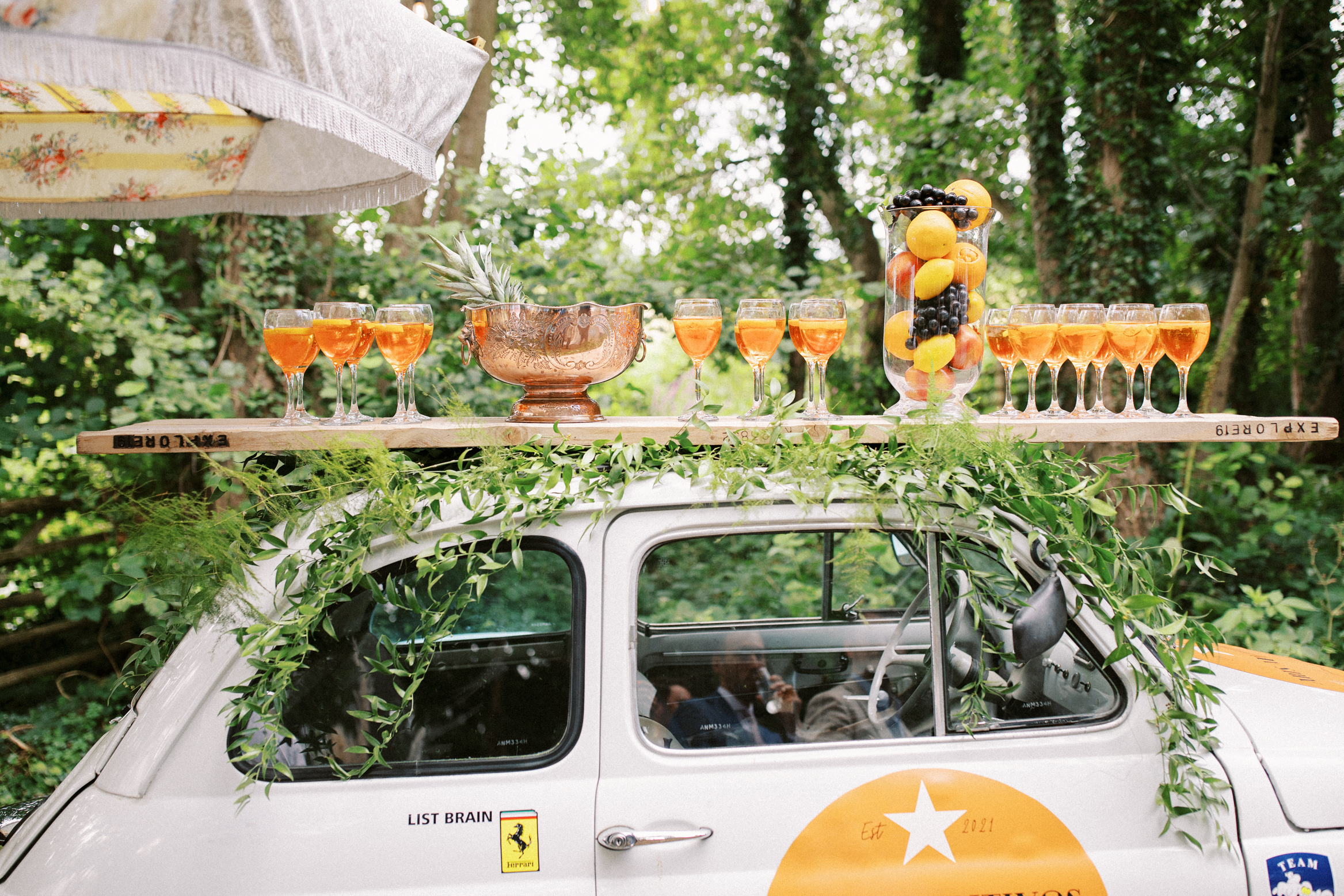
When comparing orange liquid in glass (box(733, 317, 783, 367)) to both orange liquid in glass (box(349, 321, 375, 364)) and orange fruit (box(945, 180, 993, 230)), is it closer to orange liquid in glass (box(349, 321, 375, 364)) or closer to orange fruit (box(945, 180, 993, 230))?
orange fruit (box(945, 180, 993, 230))

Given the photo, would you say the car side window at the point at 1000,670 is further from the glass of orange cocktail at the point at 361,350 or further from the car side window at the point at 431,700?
the glass of orange cocktail at the point at 361,350

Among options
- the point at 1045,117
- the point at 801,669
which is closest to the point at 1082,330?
the point at 801,669

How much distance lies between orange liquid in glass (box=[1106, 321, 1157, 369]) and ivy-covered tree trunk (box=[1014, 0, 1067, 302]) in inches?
175

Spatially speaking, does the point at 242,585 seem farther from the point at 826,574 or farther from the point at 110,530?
the point at 110,530

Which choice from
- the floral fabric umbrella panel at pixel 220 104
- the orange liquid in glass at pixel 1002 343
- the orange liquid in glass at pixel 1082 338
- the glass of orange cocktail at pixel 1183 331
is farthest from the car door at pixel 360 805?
the glass of orange cocktail at pixel 1183 331

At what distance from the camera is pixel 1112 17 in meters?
5.63

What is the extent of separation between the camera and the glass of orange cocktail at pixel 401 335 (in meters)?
2.14

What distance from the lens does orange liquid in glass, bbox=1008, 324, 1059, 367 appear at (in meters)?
2.19

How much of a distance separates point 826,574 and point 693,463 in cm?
115

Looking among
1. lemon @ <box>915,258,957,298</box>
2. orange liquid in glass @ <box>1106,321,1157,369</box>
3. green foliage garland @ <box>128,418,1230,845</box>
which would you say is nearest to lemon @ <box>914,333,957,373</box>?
lemon @ <box>915,258,957,298</box>

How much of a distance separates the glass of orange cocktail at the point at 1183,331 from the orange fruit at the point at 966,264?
1.68 feet

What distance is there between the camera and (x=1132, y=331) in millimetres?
2205

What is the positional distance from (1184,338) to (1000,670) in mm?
1052

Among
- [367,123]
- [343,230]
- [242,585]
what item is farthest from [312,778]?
[343,230]
